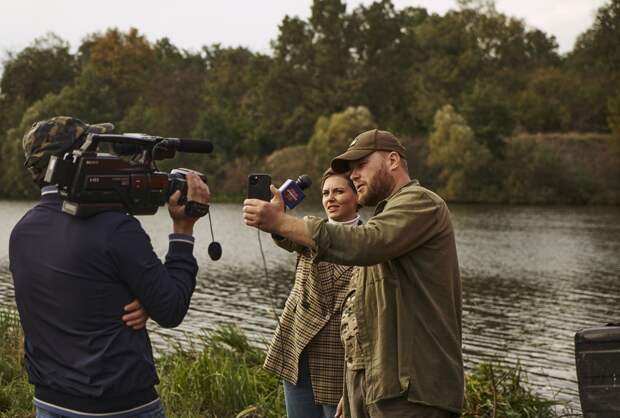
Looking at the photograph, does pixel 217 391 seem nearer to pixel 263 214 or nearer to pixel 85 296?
pixel 263 214

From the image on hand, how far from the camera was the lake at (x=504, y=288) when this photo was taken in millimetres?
13695

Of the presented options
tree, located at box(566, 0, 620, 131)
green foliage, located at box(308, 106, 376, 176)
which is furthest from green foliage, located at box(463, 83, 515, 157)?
tree, located at box(566, 0, 620, 131)

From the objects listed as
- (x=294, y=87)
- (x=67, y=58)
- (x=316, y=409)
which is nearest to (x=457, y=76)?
(x=294, y=87)

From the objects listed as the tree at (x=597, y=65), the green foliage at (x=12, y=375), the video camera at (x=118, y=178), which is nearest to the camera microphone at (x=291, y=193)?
the video camera at (x=118, y=178)

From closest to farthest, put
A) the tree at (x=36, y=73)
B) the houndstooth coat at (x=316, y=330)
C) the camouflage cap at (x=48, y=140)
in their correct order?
1. the camouflage cap at (x=48, y=140)
2. the houndstooth coat at (x=316, y=330)
3. the tree at (x=36, y=73)

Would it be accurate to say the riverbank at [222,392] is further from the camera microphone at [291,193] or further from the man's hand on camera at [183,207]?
the man's hand on camera at [183,207]

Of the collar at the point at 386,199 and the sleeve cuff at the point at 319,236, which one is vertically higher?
the collar at the point at 386,199

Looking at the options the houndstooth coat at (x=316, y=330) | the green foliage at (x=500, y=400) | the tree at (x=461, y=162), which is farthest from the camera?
the tree at (x=461, y=162)

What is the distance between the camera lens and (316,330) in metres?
4.12

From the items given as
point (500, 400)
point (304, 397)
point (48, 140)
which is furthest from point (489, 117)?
point (48, 140)

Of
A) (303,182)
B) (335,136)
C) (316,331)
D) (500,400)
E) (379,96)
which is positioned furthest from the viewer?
(379,96)

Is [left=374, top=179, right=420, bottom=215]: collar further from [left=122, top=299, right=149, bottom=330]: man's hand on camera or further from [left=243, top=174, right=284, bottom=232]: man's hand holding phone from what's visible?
[left=122, top=299, right=149, bottom=330]: man's hand on camera

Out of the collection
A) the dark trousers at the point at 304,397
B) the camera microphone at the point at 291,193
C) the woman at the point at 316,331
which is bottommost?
the dark trousers at the point at 304,397

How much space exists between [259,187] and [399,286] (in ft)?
1.87
